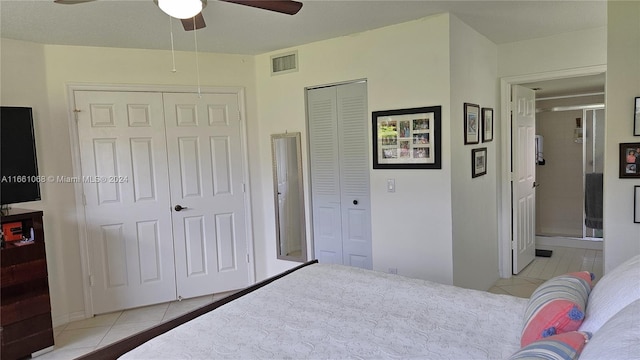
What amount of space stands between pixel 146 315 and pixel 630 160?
3.87 metres

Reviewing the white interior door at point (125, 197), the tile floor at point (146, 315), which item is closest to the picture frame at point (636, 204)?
the tile floor at point (146, 315)

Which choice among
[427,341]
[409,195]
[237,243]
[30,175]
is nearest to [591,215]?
[409,195]

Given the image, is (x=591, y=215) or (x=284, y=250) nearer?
(x=284, y=250)

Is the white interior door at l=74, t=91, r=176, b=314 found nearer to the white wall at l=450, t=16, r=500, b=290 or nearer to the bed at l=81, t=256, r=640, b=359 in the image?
the bed at l=81, t=256, r=640, b=359

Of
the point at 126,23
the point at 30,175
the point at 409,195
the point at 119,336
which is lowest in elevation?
the point at 119,336

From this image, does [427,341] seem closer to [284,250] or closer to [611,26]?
[611,26]

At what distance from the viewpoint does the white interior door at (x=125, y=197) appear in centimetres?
367

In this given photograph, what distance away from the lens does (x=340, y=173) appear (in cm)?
380

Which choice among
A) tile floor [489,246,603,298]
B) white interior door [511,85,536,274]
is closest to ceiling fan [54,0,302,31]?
white interior door [511,85,536,274]

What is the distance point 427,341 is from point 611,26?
2242mm

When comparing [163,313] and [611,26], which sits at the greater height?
[611,26]

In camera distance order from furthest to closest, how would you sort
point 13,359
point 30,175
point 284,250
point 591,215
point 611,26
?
point 591,215 < point 284,250 < point 30,175 < point 13,359 < point 611,26

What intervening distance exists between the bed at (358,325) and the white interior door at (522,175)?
264cm

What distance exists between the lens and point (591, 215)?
517 centimetres
